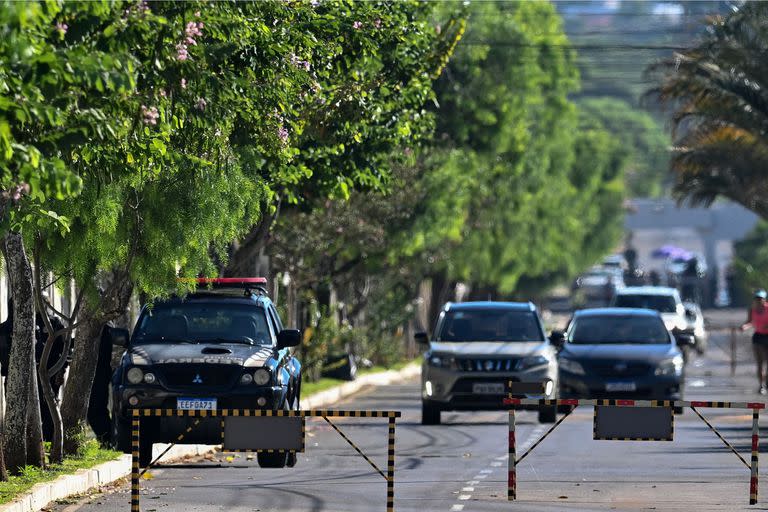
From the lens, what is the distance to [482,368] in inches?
992

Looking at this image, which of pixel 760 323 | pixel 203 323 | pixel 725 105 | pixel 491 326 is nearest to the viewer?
pixel 203 323

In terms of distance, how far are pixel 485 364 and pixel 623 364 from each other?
2.73 meters

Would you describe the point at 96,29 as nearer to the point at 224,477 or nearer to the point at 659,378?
the point at 224,477

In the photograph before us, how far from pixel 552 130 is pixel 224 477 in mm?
38036

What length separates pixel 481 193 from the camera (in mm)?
44250

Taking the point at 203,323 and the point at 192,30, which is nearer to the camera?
the point at 192,30

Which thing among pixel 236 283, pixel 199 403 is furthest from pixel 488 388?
pixel 199 403

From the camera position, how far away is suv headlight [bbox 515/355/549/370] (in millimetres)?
25141

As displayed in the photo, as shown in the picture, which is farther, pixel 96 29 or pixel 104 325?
pixel 104 325

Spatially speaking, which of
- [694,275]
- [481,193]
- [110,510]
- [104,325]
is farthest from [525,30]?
[694,275]

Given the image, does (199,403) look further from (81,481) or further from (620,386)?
(620,386)

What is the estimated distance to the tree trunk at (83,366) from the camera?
60.7ft

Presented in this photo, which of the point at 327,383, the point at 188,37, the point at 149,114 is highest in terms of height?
the point at 188,37

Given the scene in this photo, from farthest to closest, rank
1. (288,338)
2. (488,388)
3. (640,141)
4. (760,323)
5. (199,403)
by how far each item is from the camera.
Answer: (640,141) < (760,323) < (488,388) < (288,338) < (199,403)
